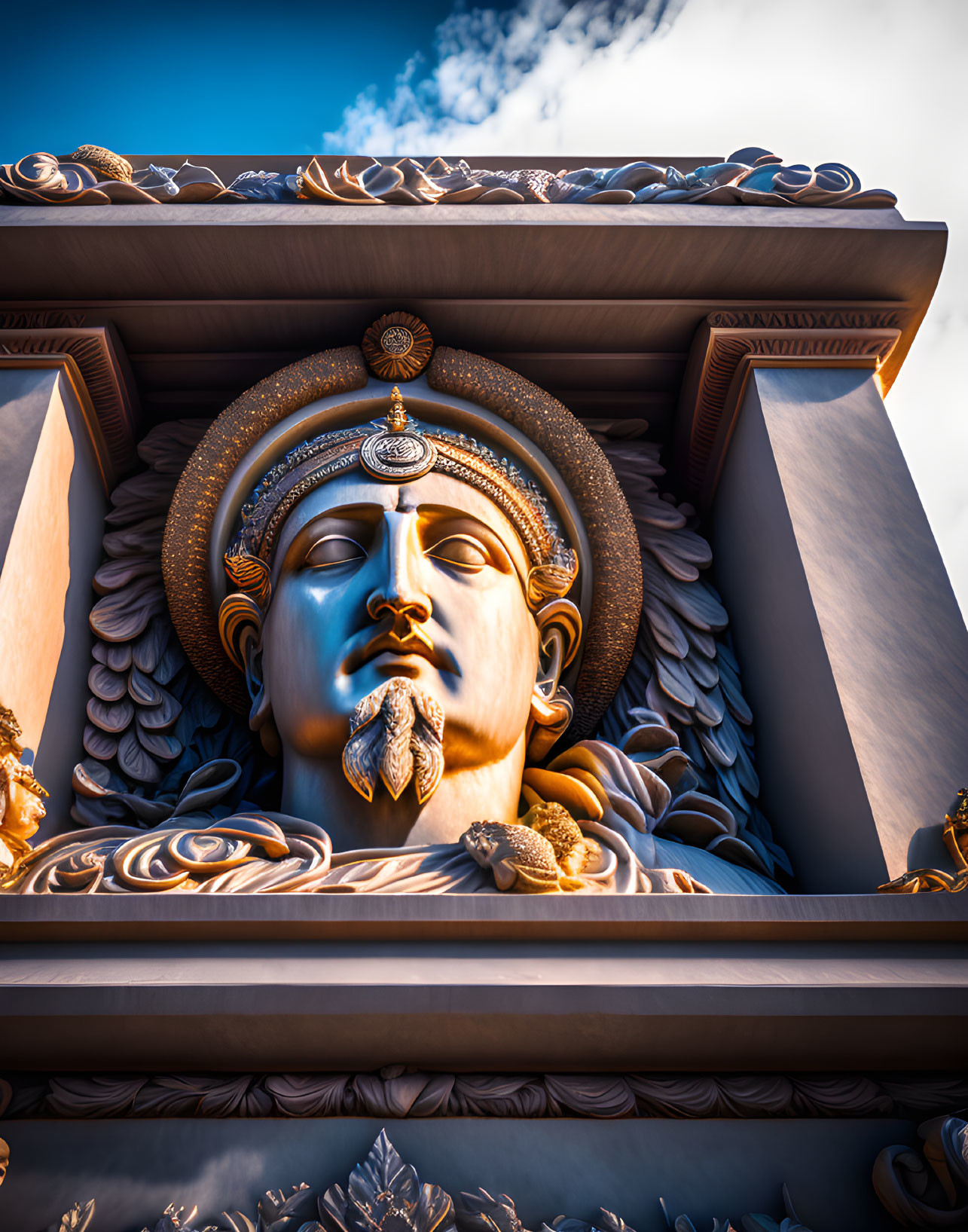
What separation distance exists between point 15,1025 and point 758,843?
90.8 inches

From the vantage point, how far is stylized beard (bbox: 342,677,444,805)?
3.20m

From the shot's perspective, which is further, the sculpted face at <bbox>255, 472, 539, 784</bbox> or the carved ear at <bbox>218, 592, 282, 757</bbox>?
the carved ear at <bbox>218, 592, 282, 757</bbox>

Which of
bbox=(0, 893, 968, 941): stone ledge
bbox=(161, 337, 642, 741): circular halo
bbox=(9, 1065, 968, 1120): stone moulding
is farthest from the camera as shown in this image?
bbox=(161, 337, 642, 741): circular halo

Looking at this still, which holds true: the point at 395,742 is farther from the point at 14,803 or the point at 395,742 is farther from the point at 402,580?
the point at 14,803

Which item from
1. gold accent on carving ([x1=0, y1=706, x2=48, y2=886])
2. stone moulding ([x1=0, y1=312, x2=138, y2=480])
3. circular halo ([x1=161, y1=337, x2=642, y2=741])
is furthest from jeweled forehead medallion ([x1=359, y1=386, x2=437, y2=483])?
gold accent on carving ([x1=0, y1=706, x2=48, y2=886])

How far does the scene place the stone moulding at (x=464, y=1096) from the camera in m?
2.41

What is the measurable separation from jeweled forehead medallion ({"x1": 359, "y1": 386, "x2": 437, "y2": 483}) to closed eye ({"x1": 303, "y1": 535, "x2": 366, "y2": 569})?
0.28 m

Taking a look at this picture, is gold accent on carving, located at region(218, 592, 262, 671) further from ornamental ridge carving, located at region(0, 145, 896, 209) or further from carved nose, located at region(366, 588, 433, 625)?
ornamental ridge carving, located at region(0, 145, 896, 209)

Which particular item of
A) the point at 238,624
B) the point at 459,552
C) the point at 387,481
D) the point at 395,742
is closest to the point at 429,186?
the point at 387,481

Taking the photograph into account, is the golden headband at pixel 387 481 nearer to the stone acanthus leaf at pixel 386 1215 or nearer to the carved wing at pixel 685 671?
the carved wing at pixel 685 671

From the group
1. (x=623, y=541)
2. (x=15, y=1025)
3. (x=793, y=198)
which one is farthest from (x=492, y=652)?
(x=793, y=198)

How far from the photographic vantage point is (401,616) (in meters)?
3.40

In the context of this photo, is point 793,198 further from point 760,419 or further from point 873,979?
point 873,979

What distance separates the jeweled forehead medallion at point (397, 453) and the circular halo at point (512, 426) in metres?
0.32
